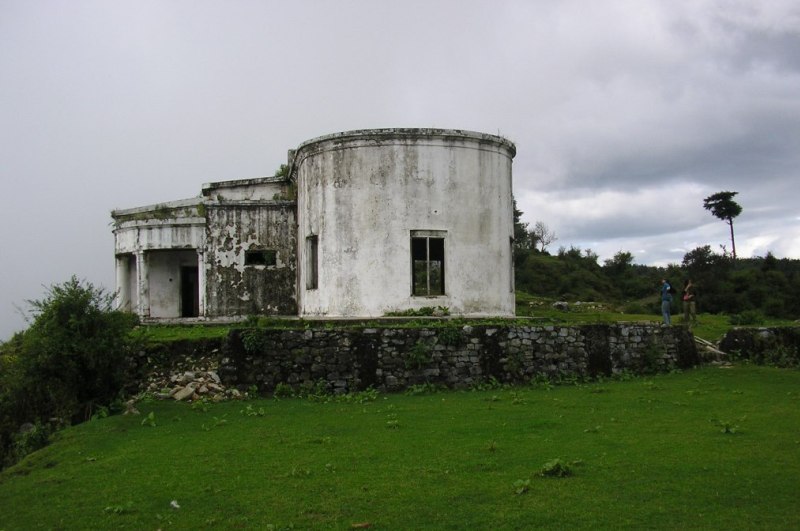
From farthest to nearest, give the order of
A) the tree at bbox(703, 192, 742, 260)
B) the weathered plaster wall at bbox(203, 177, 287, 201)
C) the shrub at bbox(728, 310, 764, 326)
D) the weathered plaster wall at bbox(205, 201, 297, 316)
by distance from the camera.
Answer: the tree at bbox(703, 192, 742, 260), the weathered plaster wall at bbox(203, 177, 287, 201), the shrub at bbox(728, 310, 764, 326), the weathered plaster wall at bbox(205, 201, 297, 316)

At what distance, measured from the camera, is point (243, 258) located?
23859 millimetres

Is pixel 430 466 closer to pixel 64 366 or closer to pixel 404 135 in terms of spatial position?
pixel 64 366

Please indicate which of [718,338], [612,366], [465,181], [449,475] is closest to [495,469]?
[449,475]

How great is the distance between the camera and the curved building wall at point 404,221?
2027 centimetres

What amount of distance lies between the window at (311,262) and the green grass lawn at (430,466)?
288 inches

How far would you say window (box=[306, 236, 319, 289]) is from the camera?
856 inches

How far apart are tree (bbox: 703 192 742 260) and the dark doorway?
4045 cm

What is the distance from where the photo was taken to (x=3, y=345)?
20250 millimetres

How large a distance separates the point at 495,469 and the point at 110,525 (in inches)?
177

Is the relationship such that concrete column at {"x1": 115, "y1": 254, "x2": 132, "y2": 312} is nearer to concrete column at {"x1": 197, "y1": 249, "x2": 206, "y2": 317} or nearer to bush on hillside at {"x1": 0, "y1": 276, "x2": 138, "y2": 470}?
concrete column at {"x1": 197, "y1": 249, "x2": 206, "y2": 317}

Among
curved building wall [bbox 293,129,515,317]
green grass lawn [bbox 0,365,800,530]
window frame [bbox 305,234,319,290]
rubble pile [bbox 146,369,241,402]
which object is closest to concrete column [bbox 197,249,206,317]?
window frame [bbox 305,234,319,290]

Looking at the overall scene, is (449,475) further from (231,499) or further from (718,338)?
(718,338)

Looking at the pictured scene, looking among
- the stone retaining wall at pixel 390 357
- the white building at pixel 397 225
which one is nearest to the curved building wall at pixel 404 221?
Result: the white building at pixel 397 225

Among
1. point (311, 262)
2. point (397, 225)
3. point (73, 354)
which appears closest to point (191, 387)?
point (73, 354)
